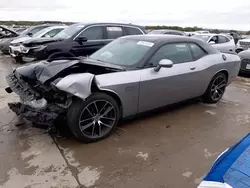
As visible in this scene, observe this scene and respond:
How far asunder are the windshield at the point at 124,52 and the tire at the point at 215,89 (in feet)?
5.80

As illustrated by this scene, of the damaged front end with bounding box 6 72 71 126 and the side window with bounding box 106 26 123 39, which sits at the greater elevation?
the side window with bounding box 106 26 123 39

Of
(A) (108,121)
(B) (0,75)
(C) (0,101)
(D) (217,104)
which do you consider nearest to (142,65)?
(A) (108,121)

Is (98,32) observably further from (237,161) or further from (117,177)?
(237,161)

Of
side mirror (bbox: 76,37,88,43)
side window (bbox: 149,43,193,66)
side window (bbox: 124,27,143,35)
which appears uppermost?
side window (bbox: 124,27,143,35)

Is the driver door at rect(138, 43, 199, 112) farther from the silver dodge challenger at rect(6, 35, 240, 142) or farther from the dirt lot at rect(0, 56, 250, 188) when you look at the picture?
the dirt lot at rect(0, 56, 250, 188)

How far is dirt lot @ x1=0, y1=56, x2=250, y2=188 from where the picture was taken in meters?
2.78

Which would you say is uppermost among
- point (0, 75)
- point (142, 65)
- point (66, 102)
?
point (142, 65)

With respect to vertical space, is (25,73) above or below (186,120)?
above

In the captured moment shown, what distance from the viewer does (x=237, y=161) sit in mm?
1812

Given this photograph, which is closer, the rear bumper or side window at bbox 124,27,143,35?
the rear bumper

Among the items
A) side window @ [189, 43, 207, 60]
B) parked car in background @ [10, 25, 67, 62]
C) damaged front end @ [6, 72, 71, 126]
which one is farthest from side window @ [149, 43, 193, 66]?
parked car in background @ [10, 25, 67, 62]

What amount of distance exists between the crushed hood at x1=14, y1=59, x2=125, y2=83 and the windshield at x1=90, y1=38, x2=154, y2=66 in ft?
0.72

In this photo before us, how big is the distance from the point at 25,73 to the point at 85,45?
3997 mm

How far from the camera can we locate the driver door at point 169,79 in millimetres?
3973
